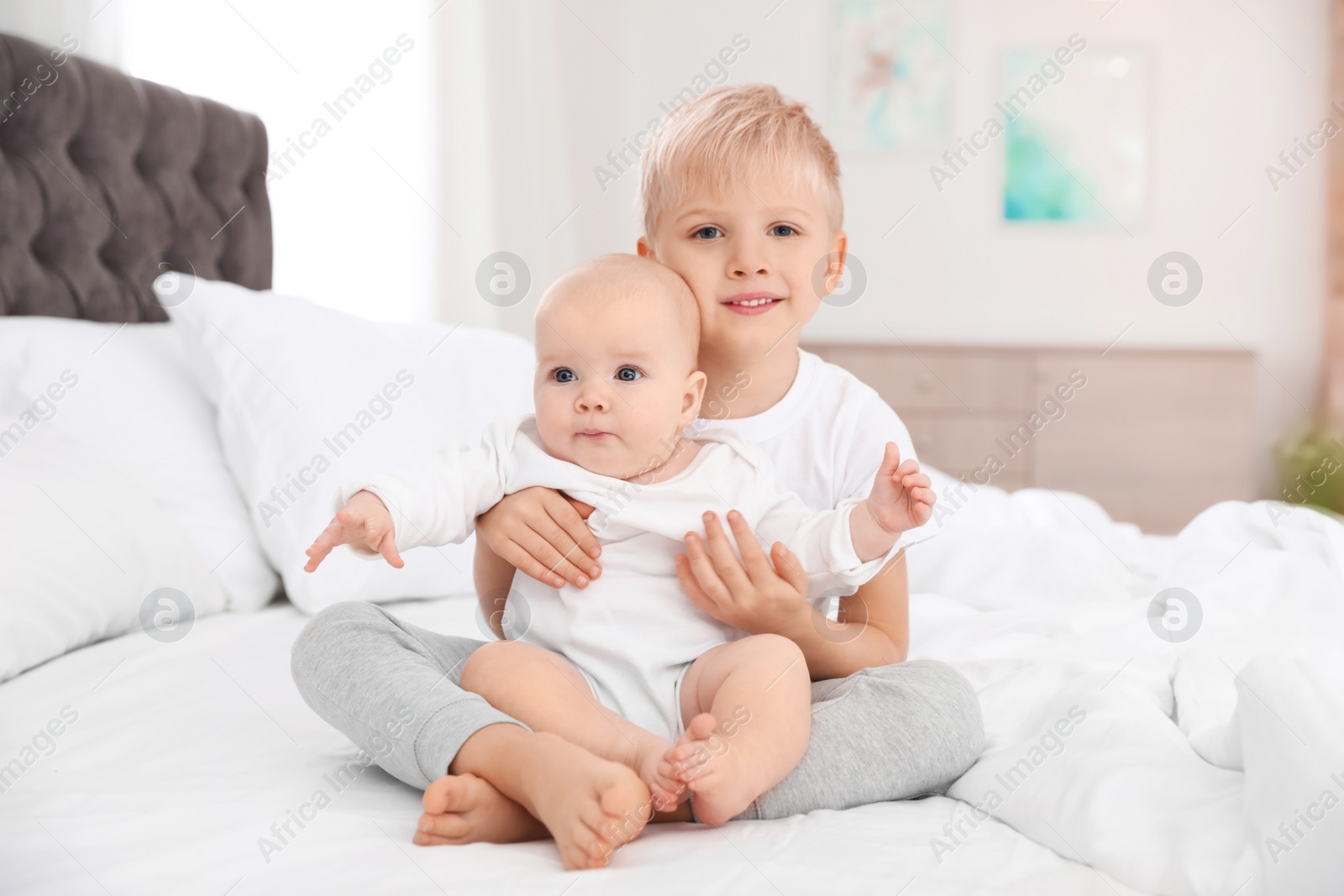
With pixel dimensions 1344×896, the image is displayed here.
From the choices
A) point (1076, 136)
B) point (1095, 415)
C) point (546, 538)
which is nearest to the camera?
point (546, 538)

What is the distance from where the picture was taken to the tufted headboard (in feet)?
5.31

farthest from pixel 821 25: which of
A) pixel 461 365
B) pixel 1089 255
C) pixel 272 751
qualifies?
pixel 272 751

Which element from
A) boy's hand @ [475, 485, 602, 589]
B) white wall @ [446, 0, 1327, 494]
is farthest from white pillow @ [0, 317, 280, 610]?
white wall @ [446, 0, 1327, 494]

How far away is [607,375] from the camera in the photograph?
960 millimetres

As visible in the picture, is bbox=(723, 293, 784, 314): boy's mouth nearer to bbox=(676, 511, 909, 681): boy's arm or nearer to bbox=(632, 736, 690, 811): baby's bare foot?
bbox=(676, 511, 909, 681): boy's arm

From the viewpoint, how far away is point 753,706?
81 cm

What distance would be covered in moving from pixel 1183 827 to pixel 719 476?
0.46 metres

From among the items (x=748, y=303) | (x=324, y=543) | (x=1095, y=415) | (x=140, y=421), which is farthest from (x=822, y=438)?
(x=1095, y=415)

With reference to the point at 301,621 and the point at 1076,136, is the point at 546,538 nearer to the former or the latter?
the point at 301,621

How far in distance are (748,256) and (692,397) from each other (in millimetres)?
147

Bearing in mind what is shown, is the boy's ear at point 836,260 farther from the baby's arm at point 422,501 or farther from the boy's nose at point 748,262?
the baby's arm at point 422,501

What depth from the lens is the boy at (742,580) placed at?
2.63 feet

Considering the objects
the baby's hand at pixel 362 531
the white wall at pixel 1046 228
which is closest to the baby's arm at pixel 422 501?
the baby's hand at pixel 362 531

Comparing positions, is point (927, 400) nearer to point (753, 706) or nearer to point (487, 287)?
point (487, 287)
